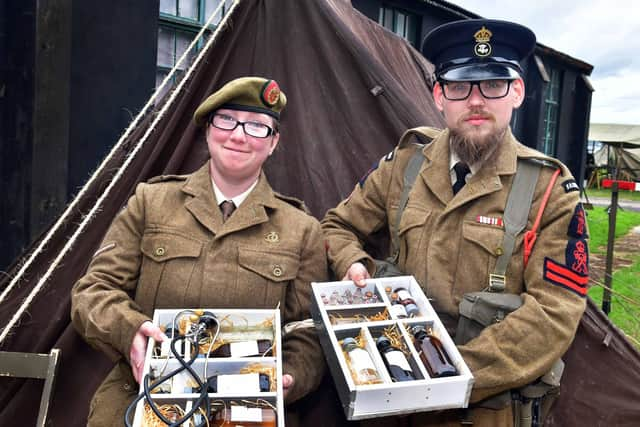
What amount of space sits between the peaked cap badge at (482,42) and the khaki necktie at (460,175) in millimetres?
517

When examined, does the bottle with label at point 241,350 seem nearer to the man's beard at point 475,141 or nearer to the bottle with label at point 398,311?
the bottle with label at point 398,311

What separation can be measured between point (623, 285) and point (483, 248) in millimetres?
5924

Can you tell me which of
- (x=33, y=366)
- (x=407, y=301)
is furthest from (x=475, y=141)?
(x=33, y=366)

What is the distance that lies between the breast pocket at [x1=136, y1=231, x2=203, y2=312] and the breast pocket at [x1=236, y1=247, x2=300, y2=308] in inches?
8.4

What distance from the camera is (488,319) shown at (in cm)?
224

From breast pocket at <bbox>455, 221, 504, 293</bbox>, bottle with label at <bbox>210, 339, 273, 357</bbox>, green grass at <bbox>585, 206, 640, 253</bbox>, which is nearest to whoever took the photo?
bottle with label at <bbox>210, 339, 273, 357</bbox>

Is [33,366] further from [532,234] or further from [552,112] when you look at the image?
[552,112]

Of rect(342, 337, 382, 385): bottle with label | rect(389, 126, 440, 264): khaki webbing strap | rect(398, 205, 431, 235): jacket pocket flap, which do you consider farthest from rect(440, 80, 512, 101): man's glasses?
rect(342, 337, 382, 385): bottle with label

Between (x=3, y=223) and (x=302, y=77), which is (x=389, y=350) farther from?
(x=3, y=223)

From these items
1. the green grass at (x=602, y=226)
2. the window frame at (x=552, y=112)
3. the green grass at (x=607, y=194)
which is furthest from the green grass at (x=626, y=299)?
the green grass at (x=607, y=194)

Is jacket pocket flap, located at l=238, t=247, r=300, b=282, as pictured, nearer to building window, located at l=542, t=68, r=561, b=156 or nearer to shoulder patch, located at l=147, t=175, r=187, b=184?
shoulder patch, located at l=147, t=175, r=187, b=184

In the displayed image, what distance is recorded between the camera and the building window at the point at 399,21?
39.3 feet

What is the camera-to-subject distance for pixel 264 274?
241 cm

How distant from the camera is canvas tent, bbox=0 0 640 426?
292 centimetres
